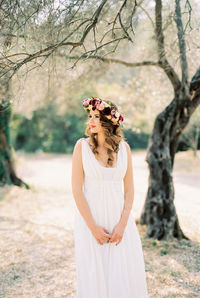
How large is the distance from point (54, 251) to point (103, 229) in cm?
263

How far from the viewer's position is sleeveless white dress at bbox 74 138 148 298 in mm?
2461

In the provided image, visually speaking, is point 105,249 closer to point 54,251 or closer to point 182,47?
point 54,251

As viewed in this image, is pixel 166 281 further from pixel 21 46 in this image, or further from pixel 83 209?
pixel 21 46

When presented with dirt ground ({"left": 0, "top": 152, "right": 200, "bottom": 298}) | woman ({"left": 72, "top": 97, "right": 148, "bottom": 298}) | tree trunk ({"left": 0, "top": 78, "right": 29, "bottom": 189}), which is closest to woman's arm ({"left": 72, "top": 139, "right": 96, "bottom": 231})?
woman ({"left": 72, "top": 97, "right": 148, "bottom": 298})

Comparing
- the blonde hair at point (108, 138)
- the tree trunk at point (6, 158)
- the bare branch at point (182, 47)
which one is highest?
the bare branch at point (182, 47)

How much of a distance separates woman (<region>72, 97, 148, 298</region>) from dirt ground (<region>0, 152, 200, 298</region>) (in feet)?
3.44

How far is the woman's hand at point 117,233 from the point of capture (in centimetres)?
245

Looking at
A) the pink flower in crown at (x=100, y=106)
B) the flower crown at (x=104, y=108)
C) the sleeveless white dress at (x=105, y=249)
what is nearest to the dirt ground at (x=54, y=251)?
the sleeveless white dress at (x=105, y=249)

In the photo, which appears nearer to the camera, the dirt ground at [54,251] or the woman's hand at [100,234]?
the woman's hand at [100,234]

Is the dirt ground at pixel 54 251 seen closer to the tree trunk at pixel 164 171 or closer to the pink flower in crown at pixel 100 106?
the tree trunk at pixel 164 171

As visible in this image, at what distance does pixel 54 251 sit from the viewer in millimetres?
4805

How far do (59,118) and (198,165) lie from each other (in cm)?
1333

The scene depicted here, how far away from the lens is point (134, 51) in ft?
25.6

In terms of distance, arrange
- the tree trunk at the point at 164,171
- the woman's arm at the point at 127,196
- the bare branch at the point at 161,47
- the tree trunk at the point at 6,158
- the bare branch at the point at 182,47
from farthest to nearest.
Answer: the tree trunk at the point at 6,158 < the tree trunk at the point at 164,171 < the bare branch at the point at 161,47 < the bare branch at the point at 182,47 < the woman's arm at the point at 127,196
